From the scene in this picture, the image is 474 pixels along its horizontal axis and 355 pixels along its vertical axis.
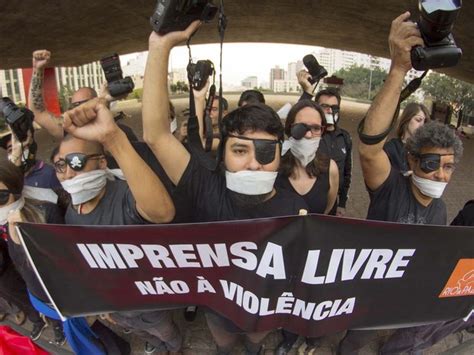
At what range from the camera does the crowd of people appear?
1.75 m

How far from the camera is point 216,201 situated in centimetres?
205

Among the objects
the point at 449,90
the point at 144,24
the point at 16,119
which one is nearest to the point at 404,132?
the point at 16,119

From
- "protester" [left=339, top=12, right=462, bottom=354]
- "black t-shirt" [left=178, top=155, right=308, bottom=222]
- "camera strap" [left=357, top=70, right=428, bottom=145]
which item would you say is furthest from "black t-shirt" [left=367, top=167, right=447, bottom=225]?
"black t-shirt" [left=178, top=155, right=308, bottom=222]

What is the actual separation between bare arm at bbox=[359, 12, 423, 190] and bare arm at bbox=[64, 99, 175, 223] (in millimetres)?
1253

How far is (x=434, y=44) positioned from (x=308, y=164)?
1237 millimetres

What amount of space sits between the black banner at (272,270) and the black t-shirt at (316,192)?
0.67 metres

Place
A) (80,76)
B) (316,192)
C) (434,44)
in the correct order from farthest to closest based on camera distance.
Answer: (80,76)
(316,192)
(434,44)

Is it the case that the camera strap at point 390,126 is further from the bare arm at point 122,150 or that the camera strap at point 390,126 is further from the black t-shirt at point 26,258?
the black t-shirt at point 26,258

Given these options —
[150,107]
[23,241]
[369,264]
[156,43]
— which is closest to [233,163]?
[150,107]

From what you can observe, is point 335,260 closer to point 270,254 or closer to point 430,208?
point 270,254

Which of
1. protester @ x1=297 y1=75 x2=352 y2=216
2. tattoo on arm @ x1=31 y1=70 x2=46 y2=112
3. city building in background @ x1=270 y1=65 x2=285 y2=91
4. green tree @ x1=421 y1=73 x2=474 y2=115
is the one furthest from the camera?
city building in background @ x1=270 y1=65 x2=285 y2=91

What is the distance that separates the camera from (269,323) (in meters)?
2.18

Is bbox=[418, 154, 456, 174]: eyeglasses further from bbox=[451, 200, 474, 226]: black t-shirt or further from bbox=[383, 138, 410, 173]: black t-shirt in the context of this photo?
bbox=[383, 138, 410, 173]: black t-shirt

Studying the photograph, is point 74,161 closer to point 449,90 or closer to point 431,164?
point 431,164
